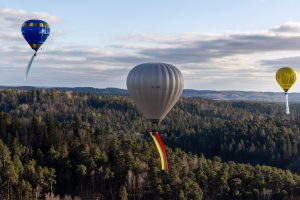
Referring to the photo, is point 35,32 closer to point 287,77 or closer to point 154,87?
point 154,87

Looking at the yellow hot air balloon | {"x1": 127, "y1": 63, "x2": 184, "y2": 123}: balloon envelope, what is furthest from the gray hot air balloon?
the yellow hot air balloon

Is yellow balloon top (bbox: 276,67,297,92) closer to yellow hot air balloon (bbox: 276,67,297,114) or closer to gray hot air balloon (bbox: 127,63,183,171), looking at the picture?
yellow hot air balloon (bbox: 276,67,297,114)

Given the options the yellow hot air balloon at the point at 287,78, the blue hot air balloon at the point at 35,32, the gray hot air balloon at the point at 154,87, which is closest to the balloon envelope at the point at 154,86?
the gray hot air balloon at the point at 154,87

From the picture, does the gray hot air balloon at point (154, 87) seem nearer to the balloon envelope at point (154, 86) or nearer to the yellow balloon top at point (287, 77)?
the balloon envelope at point (154, 86)

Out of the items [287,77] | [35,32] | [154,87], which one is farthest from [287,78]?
[35,32]

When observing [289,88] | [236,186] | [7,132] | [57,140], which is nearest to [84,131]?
[57,140]

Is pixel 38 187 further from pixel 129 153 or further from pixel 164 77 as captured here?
pixel 164 77
